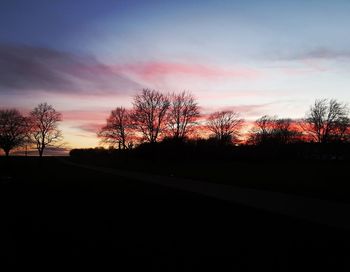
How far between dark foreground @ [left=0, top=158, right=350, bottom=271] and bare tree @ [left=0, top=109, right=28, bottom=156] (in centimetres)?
5571

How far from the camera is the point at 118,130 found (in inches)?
2156

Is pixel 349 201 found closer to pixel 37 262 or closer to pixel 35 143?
pixel 37 262

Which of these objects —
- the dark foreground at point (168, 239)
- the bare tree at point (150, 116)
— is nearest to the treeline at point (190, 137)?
the bare tree at point (150, 116)

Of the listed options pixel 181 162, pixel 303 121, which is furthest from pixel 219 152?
pixel 303 121

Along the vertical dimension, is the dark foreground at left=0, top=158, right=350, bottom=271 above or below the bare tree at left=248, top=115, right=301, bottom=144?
below

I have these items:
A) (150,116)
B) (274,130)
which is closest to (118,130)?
(150,116)

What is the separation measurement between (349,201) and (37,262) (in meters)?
11.3

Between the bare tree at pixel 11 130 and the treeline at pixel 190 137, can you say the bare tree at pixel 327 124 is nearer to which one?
the treeline at pixel 190 137

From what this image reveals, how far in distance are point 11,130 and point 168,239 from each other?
64.8m

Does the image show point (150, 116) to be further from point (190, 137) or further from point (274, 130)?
point (274, 130)

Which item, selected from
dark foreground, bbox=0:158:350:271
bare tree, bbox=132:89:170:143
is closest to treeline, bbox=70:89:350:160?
bare tree, bbox=132:89:170:143

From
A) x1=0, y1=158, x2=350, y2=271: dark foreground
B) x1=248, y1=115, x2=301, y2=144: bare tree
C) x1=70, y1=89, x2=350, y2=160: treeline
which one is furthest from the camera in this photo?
x1=248, y1=115, x2=301, y2=144: bare tree

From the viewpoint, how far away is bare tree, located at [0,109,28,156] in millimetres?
58250

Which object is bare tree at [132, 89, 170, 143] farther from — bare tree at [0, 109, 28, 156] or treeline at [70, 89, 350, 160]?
→ bare tree at [0, 109, 28, 156]
